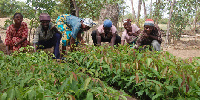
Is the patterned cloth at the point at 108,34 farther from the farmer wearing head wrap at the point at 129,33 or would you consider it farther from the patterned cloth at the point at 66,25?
the patterned cloth at the point at 66,25

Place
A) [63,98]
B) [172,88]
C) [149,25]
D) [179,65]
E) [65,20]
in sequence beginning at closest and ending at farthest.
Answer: [63,98] → [172,88] → [179,65] → [149,25] → [65,20]

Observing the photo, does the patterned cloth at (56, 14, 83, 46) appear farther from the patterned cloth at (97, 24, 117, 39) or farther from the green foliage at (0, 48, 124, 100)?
the green foliage at (0, 48, 124, 100)

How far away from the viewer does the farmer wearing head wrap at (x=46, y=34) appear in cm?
388

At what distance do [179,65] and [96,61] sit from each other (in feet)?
3.90

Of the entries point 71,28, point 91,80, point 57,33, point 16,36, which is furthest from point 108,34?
point 91,80

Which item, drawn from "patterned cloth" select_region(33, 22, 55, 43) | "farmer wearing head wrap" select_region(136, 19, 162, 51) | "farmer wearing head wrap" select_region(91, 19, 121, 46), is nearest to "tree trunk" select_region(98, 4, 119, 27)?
"farmer wearing head wrap" select_region(91, 19, 121, 46)

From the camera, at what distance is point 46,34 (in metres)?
4.21

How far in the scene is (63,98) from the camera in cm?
151

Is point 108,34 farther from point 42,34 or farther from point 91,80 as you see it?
point 91,80

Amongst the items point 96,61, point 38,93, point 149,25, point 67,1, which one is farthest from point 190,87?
point 67,1

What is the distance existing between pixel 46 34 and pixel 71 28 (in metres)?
0.87

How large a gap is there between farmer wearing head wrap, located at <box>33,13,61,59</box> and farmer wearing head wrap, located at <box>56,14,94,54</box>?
38 cm

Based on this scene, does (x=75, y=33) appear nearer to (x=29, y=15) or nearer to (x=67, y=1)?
(x=29, y=15)

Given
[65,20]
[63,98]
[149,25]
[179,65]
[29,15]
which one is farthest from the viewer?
[29,15]
